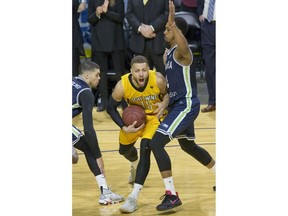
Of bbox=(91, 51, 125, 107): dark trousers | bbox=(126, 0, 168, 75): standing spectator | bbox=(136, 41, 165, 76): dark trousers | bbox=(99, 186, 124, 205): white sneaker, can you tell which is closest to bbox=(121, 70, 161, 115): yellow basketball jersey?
bbox=(99, 186, 124, 205): white sneaker

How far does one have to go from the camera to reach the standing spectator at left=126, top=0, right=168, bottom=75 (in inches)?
385

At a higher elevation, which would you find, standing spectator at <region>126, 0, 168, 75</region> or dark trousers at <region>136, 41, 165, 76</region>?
standing spectator at <region>126, 0, 168, 75</region>

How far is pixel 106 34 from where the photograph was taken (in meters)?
10.3

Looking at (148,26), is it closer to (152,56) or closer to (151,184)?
(152,56)

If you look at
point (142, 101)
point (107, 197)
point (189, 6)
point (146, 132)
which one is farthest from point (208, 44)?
point (107, 197)

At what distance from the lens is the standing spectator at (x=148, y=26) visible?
9773 mm

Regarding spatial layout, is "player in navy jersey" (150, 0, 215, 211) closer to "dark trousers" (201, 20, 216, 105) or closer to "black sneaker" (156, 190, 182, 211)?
"black sneaker" (156, 190, 182, 211)

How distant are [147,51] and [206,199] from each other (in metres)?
3.62

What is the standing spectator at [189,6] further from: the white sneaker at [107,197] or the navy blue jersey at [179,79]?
the white sneaker at [107,197]

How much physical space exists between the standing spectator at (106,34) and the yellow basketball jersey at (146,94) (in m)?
3.48

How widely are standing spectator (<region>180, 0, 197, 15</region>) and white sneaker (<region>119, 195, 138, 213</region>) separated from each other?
475 centimetres

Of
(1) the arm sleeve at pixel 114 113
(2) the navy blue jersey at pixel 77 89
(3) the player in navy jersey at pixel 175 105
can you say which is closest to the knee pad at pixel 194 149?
(3) the player in navy jersey at pixel 175 105

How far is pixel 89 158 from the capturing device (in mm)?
6629
